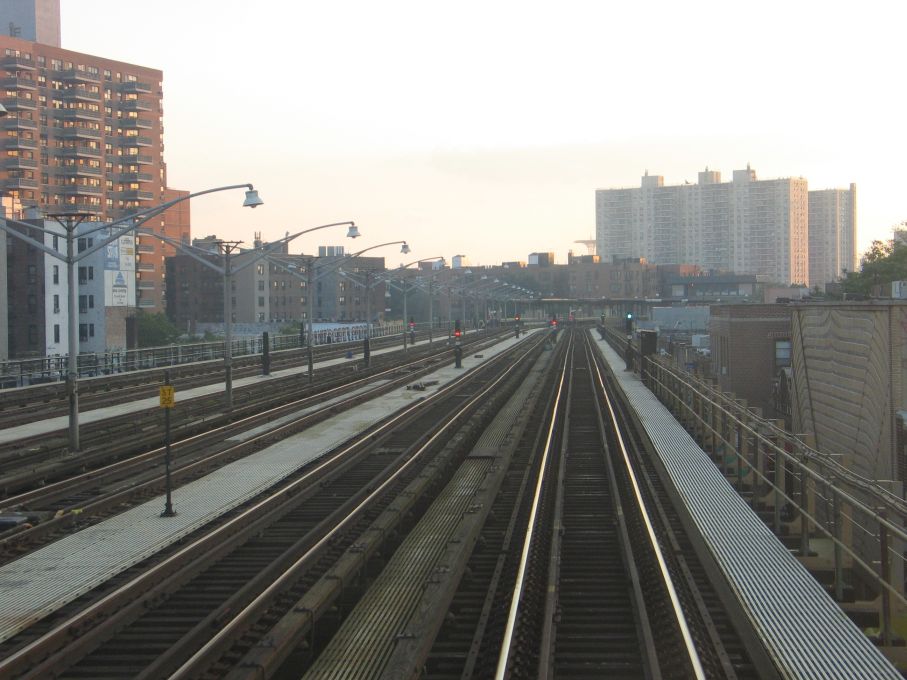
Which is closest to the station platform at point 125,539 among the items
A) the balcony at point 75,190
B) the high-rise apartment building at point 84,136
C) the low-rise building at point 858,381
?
the low-rise building at point 858,381

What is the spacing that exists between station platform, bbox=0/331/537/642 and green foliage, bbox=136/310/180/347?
7586 centimetres

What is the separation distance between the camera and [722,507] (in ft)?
51.0

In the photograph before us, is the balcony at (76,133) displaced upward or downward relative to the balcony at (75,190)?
upward

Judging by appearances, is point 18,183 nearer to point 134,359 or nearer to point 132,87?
point 132,87

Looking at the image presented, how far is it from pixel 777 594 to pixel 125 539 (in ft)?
30.3

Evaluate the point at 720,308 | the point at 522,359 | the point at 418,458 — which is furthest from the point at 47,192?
the point at 418,458

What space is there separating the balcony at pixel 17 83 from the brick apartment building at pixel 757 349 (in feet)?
321

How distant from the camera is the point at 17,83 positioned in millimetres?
113688

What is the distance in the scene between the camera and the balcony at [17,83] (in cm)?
11356

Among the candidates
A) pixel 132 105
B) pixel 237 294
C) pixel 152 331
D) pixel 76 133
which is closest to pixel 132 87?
pixel 132 105

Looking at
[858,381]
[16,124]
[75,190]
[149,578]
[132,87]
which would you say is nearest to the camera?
[149,578]

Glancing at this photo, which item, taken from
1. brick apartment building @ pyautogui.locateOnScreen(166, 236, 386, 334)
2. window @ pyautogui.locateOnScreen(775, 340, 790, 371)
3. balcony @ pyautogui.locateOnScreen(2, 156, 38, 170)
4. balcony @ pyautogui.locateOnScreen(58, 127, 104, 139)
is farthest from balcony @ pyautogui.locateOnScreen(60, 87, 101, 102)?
→ window @ pyautogui.locateOnScreen(775, 340, 790, 371)

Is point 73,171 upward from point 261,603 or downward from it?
upward

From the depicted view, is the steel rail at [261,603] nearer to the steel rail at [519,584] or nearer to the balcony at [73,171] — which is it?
the steel rail at [519,584]
